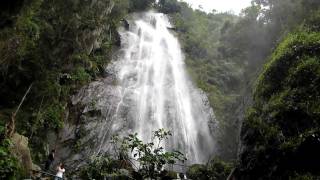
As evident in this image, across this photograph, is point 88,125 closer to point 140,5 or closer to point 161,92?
point 161,92

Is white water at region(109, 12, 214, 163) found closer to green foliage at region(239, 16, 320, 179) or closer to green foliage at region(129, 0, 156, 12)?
green foliage at region(129, 0, 156, 12)

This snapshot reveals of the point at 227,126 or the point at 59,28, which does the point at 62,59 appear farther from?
the point at 227,126

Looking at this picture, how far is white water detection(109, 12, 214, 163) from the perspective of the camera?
21.8m

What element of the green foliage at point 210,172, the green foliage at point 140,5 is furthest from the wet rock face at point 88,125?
the green foliage at point 140,5

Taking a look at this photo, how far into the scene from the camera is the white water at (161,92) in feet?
71.4

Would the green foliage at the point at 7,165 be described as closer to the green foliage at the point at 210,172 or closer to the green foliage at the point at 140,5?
the green foliage at the point at 210,172

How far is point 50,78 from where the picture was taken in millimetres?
17938

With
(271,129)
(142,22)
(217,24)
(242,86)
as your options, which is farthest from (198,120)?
(217,24)

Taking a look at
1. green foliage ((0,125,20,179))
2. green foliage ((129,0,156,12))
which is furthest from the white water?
green foliage ((0,125,20,179))

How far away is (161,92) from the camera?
84.4ft

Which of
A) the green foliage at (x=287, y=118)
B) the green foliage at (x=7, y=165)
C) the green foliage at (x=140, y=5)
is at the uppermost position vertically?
the green foliage at (x=140, y=5)

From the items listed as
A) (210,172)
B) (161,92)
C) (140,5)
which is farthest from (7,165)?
(140,5)

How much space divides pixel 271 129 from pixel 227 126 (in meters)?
9.03

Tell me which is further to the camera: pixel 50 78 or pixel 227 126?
pixel 227 126
